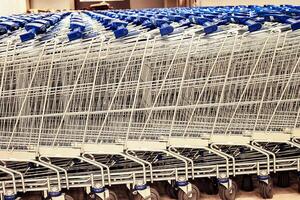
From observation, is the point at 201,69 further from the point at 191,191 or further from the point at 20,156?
the point at 20,156

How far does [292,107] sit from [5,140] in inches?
82.8

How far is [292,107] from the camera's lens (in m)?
3.73

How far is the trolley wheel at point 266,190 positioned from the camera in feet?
11.7

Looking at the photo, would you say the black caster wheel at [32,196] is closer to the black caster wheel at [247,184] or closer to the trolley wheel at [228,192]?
the trolley wheel at [228,192]

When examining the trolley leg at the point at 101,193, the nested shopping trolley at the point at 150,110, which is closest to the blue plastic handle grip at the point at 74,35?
the nested shopping trolley at the point at 150,110

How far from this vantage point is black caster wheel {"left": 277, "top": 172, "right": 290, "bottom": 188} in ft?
12.4

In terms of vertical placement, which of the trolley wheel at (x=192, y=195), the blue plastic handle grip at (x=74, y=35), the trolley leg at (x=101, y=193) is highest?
the blue plastic handle grip at (x=74, y=35)

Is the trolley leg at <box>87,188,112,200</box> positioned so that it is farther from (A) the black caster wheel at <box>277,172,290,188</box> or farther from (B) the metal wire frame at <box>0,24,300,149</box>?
(A) the black caster wheel at <box>277,172,290,188</box>

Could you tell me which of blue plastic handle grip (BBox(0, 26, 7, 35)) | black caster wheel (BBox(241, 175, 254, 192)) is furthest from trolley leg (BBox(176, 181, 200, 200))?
blue plastic handle grip (BBox(0, 26, 7, 35))

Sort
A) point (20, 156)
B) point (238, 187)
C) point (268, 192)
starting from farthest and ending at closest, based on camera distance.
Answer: point (238, 187) → point (268, 192) → point (20, 156)

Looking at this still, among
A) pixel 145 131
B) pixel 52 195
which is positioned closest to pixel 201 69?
pixel 145 131

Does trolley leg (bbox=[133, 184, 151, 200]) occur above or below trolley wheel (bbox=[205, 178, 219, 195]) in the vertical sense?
above

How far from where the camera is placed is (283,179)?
3.78m

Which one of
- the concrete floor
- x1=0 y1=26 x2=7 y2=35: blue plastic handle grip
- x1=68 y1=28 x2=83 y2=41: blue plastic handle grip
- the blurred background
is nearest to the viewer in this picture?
x1=68 y1=28 x2=83 y2=41: blue plastic handle grip
